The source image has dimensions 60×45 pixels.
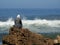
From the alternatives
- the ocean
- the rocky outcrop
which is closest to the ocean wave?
the ocean

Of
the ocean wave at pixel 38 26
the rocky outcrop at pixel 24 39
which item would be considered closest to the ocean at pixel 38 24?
the ocean wave at pixel 38 26

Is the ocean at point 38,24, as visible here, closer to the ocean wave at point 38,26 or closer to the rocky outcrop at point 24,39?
the ocean wave at point 38,26

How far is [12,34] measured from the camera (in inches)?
643

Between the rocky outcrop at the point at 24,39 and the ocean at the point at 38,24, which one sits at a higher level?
the ocean at the point at 38,24

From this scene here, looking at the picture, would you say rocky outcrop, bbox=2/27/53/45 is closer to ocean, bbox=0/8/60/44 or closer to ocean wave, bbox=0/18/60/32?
ocean, bbox=0/8/60/44

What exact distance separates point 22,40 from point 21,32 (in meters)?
0.82

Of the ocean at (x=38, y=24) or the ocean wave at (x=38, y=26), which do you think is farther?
the ocean wave at (x=38, y=26)

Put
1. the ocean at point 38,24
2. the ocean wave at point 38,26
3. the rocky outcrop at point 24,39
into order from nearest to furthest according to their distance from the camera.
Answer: the rocky outcrop at point 24,39
the ocean at point 38,24
the ocean wave at point 38,26

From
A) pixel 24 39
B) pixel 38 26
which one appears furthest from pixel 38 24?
pixel 24 39

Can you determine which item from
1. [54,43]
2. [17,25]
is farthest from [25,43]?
[17,25]

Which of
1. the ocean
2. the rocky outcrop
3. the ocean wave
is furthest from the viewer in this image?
the ocean wave

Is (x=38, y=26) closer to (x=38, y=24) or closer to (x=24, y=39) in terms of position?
(x=38, y=24)

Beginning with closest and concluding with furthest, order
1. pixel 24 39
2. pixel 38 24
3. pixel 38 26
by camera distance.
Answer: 1. pixel 24 39
2. pixel 38 26
3. pixel 38 24

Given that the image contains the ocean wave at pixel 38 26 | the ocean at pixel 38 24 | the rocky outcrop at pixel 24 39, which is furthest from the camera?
the ocean wave at pixel 38 26
